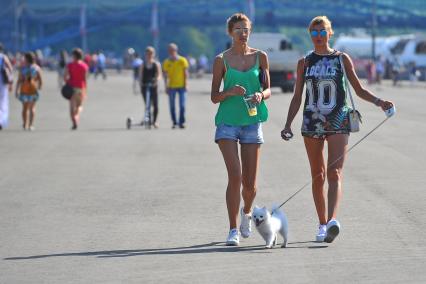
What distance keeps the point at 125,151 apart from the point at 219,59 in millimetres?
9853

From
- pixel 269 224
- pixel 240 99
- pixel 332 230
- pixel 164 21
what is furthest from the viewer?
pixel 164 21

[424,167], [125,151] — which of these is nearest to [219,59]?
[424,167]

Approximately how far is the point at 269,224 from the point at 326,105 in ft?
3.32

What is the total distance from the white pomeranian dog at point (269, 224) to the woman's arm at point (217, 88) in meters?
0.84

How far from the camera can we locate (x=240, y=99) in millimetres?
9406

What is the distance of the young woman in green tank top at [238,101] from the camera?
932 centimetres

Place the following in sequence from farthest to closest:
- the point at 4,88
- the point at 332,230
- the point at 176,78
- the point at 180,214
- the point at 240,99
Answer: the point at 4,88, the point at 176,78, the point at 180,214, the point at 240,99, the point at 332,230

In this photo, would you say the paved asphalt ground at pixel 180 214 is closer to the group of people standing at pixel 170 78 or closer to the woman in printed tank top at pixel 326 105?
the woman in printed tank top at pixel 326 105

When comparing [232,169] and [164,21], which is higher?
[232,169]

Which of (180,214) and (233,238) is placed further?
(180,214)

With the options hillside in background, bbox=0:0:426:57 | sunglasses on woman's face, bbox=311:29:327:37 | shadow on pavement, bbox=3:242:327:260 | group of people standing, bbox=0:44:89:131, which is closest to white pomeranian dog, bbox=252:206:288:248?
shadow on pavement, bbox=3:242:327:260

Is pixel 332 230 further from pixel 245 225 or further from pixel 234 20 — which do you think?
pixel 234 20

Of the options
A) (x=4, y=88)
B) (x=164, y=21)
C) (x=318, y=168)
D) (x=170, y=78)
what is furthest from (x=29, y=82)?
(x=164, y=21)

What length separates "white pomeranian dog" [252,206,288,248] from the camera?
29.3 ft
